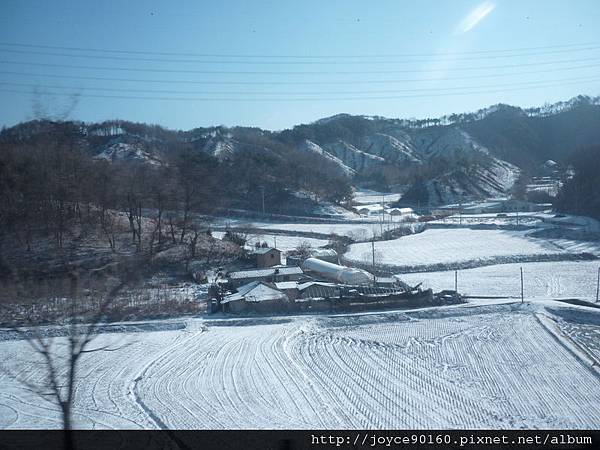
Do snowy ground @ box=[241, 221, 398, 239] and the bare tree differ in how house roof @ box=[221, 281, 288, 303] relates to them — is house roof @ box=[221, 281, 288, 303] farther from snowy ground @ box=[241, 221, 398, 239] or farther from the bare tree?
snowy ground @ box=[241, 221, 398, 239]

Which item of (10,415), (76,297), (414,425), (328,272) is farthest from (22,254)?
(328,272)

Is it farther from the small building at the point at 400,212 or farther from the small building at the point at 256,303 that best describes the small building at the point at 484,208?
the small building at the point at 256,303

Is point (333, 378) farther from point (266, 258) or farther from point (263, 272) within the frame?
point (266, 258)

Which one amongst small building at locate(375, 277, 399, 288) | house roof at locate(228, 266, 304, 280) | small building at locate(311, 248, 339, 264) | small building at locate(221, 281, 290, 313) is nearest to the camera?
small building at locate(221, 281, 290, 313)

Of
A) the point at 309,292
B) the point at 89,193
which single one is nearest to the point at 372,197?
the point at 309,292

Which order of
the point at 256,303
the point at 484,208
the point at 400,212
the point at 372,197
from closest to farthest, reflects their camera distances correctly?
the point at 256,303 < the point at 400,212 < the point at 484,208 < the point at 372,197

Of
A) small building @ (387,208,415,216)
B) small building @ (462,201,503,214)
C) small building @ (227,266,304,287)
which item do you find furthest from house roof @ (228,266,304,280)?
small building @ (462,201,503,214)
